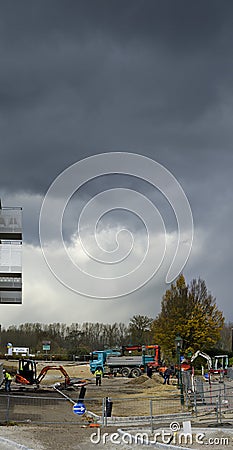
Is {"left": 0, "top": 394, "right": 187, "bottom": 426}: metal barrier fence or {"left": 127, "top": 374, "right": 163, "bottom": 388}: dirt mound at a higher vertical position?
{"left": 0, "top": 394, "right": 187, "bottom": 426}: metal barrier fence

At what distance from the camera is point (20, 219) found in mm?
46531

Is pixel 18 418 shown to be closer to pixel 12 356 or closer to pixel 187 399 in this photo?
pixel 187 399

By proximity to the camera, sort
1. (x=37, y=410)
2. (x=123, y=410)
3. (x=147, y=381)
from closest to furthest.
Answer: (x=37, y=410) → (x=123, y=410) → (x=147, y=381)

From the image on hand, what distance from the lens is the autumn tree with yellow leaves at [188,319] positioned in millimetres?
61406

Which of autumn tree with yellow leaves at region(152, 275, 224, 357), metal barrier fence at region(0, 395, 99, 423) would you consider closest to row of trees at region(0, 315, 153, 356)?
autumn tree with yellow leaves at region(152, 275, 224, 357)

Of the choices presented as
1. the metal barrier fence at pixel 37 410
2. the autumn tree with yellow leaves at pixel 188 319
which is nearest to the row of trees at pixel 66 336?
the autumn tree with yellow leaves at pixel 188 319

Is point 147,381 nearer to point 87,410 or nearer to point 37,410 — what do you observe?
point 87,410

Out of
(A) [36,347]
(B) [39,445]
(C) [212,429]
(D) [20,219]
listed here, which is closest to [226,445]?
(C) [212,429]

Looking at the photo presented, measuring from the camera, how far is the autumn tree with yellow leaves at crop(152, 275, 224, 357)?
61.4 metres

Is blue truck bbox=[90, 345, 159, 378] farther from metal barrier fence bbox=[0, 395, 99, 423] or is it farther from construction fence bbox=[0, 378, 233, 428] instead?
metal barrier fence bbox=[0, 395, 99, 423]

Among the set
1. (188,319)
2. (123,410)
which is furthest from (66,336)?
(123,410)

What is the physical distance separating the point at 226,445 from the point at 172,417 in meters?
8.10

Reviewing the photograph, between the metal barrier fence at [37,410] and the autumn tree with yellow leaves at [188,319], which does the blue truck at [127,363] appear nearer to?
the autumn tree with yellow leaves at [188,319]

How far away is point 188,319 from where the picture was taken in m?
62.8
